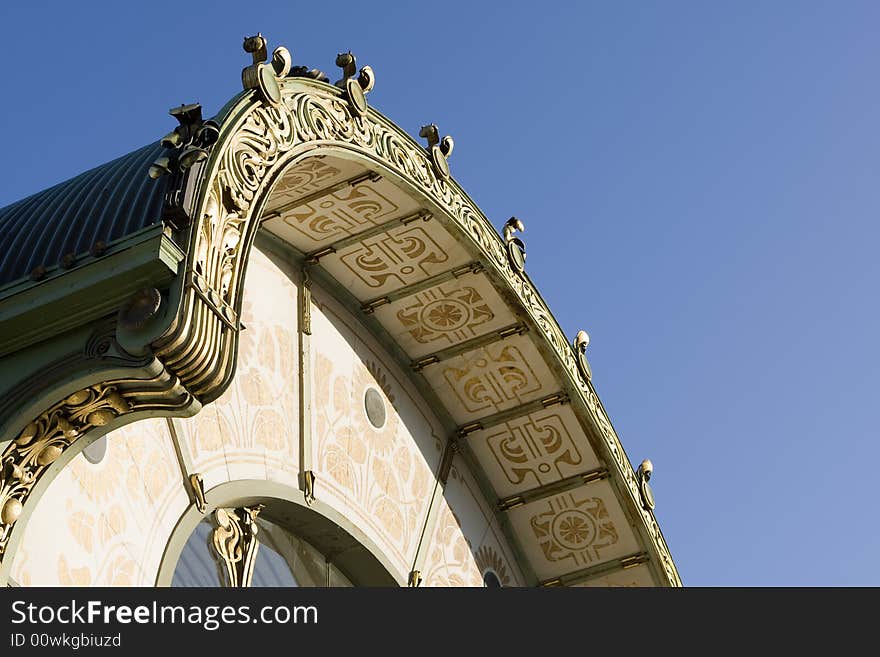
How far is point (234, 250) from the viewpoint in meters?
9.47

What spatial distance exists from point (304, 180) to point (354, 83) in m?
0.76

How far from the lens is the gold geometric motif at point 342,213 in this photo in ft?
40.0

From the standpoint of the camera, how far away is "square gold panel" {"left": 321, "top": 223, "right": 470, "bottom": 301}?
41.7ft

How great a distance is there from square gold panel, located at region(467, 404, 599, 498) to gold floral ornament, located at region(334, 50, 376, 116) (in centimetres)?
338

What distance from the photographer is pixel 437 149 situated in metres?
12.7

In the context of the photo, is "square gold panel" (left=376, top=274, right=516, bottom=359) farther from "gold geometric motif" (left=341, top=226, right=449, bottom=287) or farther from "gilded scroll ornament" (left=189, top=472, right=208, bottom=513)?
"gilded scroll ornament" (left=189, top=472, right=208, bottom=513)

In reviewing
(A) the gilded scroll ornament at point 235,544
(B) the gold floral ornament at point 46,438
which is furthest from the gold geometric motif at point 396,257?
(B) the gold floral ornament at point 46,438

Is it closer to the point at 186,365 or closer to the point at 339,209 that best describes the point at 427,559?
the point at 339,209

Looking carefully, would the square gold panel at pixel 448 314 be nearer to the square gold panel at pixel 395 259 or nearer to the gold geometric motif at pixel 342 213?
the square gold panel at pixel 395 259

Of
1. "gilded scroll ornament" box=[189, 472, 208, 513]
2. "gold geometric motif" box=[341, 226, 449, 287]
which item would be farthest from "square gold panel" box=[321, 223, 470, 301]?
"gilded scroll ornament" box=[189, 472, 208, 513]
